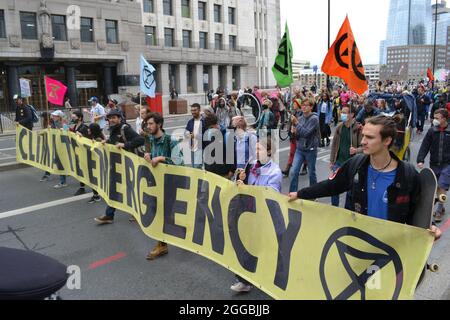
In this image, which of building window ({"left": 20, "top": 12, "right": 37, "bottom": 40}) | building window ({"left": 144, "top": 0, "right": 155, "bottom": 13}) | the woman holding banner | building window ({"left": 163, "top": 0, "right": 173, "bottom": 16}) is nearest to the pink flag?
the woman holding banner

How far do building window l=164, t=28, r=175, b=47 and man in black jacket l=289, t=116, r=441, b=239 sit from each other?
47350 mm

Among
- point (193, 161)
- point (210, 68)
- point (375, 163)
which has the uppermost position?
point (210, 68)

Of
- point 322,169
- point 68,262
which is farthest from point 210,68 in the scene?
point 68,262

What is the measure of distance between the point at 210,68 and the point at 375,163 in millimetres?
50718

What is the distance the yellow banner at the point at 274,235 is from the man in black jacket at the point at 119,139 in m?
0.26

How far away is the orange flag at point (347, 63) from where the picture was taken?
6395 millimetres

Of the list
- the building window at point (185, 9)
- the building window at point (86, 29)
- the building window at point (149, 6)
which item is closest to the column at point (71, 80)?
the building window at point (86, 29)

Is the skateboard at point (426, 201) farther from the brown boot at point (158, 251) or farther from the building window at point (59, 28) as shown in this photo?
the building window at point (59, 28)

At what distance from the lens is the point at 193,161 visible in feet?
26.4

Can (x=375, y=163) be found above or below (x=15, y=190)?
above

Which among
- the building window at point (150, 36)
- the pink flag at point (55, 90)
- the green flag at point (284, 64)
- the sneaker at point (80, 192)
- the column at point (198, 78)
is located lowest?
the sneaker at point (80, 192)

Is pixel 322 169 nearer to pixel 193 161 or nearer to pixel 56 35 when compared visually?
pixel 193 161

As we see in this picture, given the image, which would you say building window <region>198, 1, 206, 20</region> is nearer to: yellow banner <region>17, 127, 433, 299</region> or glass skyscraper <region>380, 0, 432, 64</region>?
glass skyscraper <region>380, 0, 432, 64</region>

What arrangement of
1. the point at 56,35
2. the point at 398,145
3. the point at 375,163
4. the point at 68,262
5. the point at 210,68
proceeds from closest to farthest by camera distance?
1. the point at 375,163
2. the point at 68,262
3. the point at 398,145
4. the point at 56,35
5. the point at 210,68
